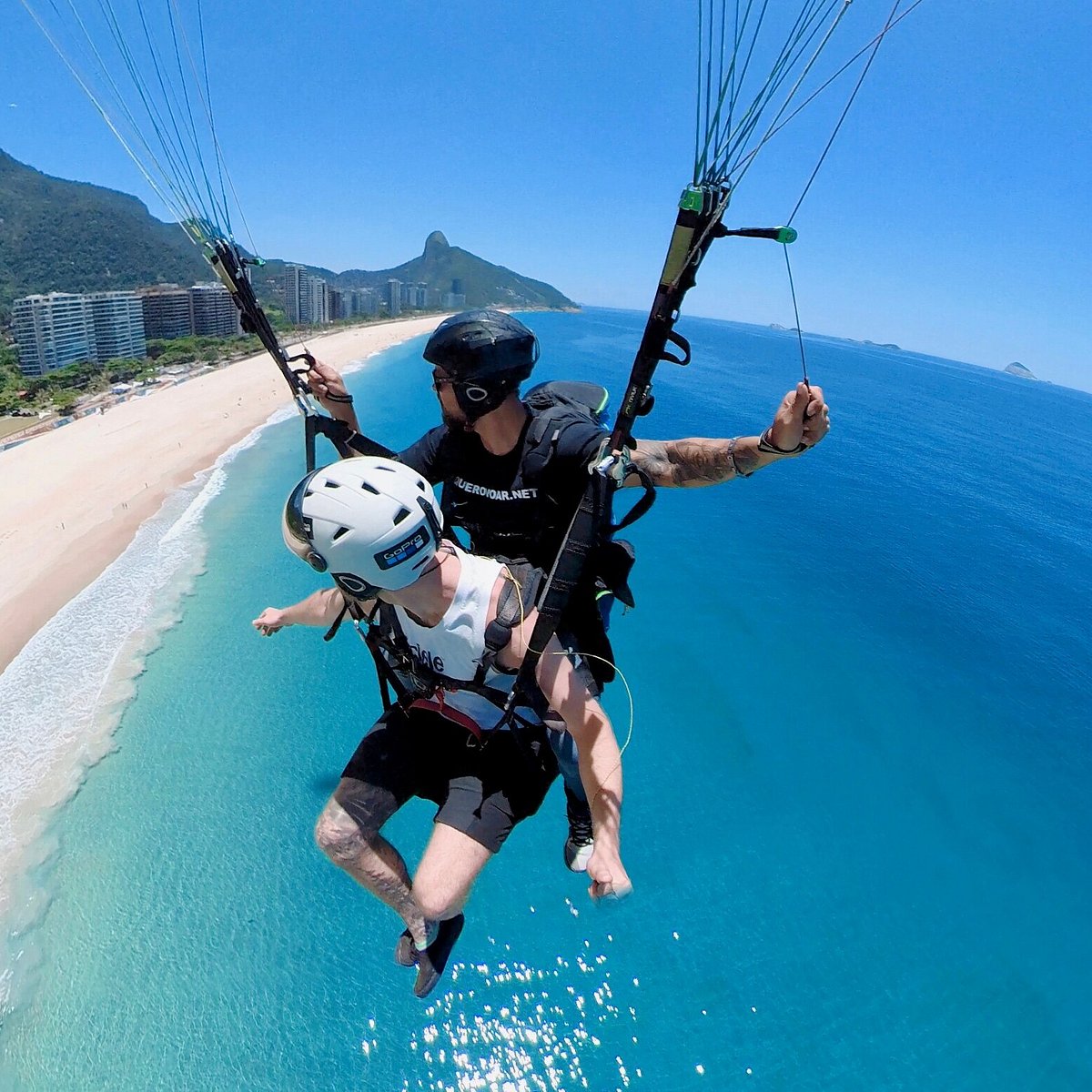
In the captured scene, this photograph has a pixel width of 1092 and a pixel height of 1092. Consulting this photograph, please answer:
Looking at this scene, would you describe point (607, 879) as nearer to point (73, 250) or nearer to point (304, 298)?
point (304, 298)

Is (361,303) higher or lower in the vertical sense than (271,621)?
higher

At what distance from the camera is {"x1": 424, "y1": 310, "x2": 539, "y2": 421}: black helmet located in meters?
2.39

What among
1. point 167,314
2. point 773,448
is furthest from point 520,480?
point 167,314

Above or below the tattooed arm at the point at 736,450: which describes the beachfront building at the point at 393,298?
above

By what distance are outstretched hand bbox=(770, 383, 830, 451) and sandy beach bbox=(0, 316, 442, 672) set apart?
38.2ft

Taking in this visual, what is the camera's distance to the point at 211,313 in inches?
2598

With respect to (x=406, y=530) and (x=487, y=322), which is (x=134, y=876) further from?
(x=487, y=322)

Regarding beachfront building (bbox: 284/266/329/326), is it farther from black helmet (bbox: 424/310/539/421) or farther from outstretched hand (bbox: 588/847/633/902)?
outstretched hand (bbox: 588/847/633/902)

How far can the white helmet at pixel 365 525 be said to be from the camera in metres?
2.02

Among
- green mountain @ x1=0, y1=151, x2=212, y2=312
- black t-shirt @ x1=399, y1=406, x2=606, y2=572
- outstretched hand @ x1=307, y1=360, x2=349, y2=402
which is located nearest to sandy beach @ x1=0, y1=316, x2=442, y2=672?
outstretched hand @ x1=307, y1=360, x2=349, y2=402

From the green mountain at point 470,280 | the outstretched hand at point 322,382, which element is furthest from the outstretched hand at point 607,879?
the green mountain at point 470,280

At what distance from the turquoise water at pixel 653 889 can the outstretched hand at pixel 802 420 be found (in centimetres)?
438

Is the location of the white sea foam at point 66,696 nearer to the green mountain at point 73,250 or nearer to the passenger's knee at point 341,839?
the passenger's knee at point 341,839

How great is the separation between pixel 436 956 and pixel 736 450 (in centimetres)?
274
